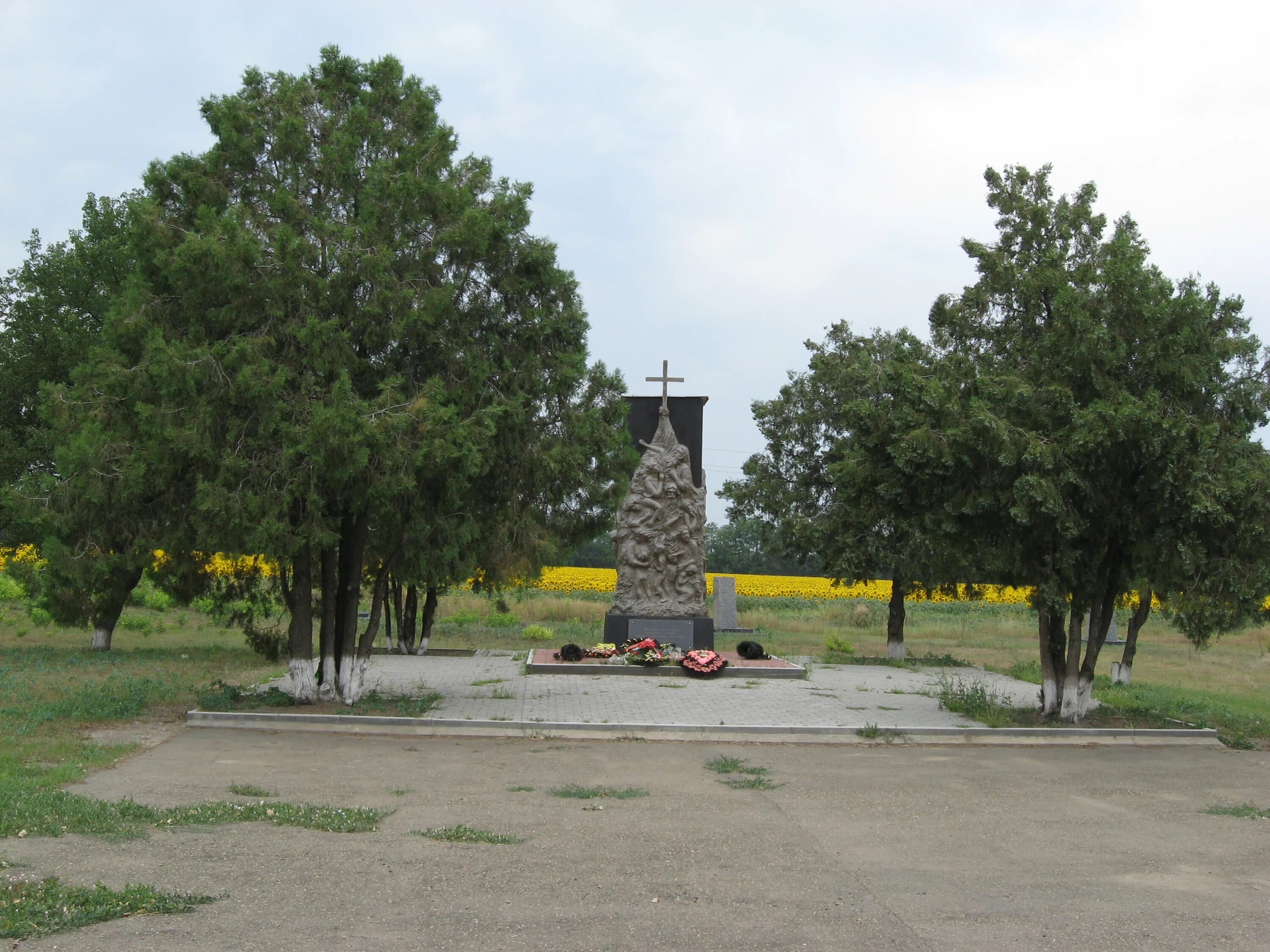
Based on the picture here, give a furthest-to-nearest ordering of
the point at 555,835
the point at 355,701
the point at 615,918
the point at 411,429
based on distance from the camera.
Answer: the point at 355,701
the point at 411,429
the point at 555,835
the point at 615,918

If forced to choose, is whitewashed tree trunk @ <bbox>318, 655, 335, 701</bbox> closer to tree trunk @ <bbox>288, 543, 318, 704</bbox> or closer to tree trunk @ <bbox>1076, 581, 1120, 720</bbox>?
tree trunk @ <bbox>288, 543, 318, 704</bbox>

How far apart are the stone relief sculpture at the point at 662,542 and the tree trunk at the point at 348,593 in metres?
8.70

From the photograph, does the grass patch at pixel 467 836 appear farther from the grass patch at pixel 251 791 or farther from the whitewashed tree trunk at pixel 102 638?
the whitewashed tree trunk at pixel 102 638

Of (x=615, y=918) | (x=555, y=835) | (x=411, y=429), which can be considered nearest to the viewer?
(x=615, y=918)

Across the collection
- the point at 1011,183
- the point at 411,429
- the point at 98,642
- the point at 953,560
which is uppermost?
the point at 1011,183

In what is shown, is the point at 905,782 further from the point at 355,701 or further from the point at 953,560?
the point at 355,701

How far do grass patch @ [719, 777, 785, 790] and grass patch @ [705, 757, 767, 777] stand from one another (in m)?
0.23

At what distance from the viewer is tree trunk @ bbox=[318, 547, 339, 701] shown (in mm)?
13352

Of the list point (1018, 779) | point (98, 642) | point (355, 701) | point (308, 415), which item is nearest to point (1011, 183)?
point (1018, 779)

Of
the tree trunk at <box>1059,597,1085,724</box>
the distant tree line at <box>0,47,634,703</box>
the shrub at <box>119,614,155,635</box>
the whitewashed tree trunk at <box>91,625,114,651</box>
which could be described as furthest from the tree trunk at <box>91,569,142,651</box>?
the tree trunk at <box>1059,597,1085,724</box>

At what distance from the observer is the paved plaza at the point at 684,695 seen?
13195 millimetres

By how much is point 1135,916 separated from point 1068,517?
6.67 meters

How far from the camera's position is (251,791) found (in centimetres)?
837

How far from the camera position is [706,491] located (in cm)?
2256
